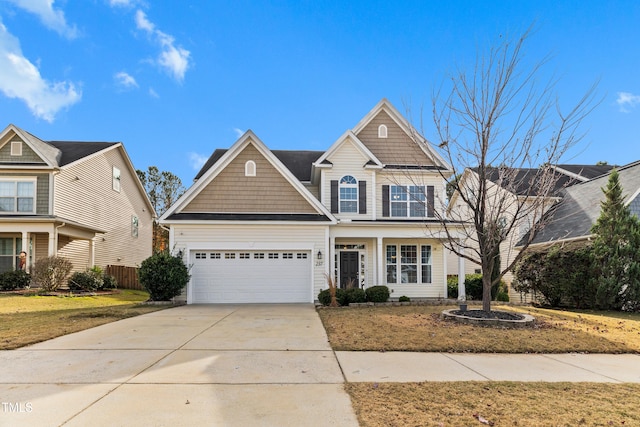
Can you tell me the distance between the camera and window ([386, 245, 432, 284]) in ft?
55.2

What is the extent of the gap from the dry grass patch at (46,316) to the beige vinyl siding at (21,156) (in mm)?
6661

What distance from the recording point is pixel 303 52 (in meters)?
17.0

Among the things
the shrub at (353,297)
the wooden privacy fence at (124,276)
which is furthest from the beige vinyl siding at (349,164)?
the wooden privacy fence at (124,276)

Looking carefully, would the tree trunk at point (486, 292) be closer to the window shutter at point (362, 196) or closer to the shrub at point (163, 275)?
the window shutter at point (362, 196)

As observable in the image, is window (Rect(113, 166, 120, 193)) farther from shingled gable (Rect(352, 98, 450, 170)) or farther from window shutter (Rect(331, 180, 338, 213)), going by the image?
shingled gable (Rect(352, 98, 450, 170))

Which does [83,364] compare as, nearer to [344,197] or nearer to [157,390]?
[157,390]

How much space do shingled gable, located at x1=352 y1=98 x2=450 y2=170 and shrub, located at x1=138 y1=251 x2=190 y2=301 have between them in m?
9.57

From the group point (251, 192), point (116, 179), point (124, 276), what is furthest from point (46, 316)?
point (116, 179)

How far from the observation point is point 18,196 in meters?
18.5

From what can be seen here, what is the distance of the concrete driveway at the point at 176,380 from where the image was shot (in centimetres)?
382

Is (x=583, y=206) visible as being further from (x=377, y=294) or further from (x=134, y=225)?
(x=134, y=225)

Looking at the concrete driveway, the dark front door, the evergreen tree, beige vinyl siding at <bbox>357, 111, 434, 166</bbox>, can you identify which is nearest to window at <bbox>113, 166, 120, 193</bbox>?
beige vinyl siding at <bbox>357, 111, 434, 166</bbox>

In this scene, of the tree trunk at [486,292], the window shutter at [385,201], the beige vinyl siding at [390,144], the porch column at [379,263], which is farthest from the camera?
the beige vinyl siding at [390,144]

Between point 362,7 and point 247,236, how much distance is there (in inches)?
402
